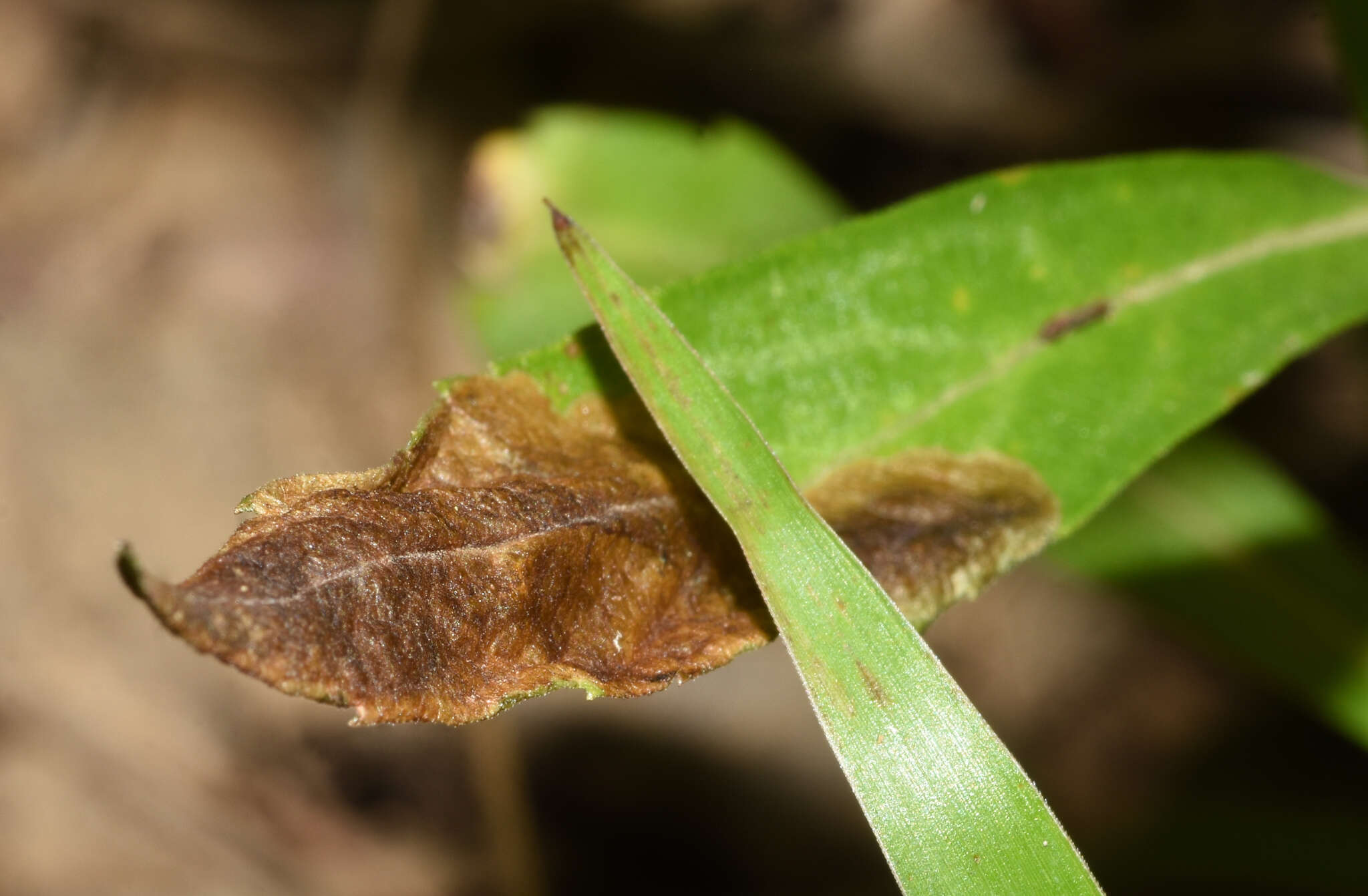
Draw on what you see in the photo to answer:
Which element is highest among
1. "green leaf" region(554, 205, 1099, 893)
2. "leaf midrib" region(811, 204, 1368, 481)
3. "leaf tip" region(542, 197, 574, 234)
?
"leaf tip" region(542, 197, 574, 234)

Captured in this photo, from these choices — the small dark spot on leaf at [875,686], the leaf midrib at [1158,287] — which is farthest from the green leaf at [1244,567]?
the small dark spot on leaf at [875,686]

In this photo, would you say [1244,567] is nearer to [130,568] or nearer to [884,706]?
[884,706]

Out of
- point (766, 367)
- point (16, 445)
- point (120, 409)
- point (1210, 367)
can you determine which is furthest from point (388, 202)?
point (1210, 367)

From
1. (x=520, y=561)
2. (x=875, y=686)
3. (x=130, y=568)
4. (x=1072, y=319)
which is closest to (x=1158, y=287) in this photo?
(x=1072, y=319)

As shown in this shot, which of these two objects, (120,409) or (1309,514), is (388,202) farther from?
(1309,514)

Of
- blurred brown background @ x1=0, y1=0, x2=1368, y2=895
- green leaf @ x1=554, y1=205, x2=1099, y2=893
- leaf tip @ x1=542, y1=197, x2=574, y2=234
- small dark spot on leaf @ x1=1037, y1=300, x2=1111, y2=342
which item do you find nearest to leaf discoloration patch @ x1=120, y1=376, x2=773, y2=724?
green leaf @ x1=554, y1=205, x2=1099, y2=893

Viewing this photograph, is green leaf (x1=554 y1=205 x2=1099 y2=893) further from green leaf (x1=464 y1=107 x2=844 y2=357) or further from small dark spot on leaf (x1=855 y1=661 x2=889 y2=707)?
green leaf (x1=464 y1=107 x2=844 y2=357)
